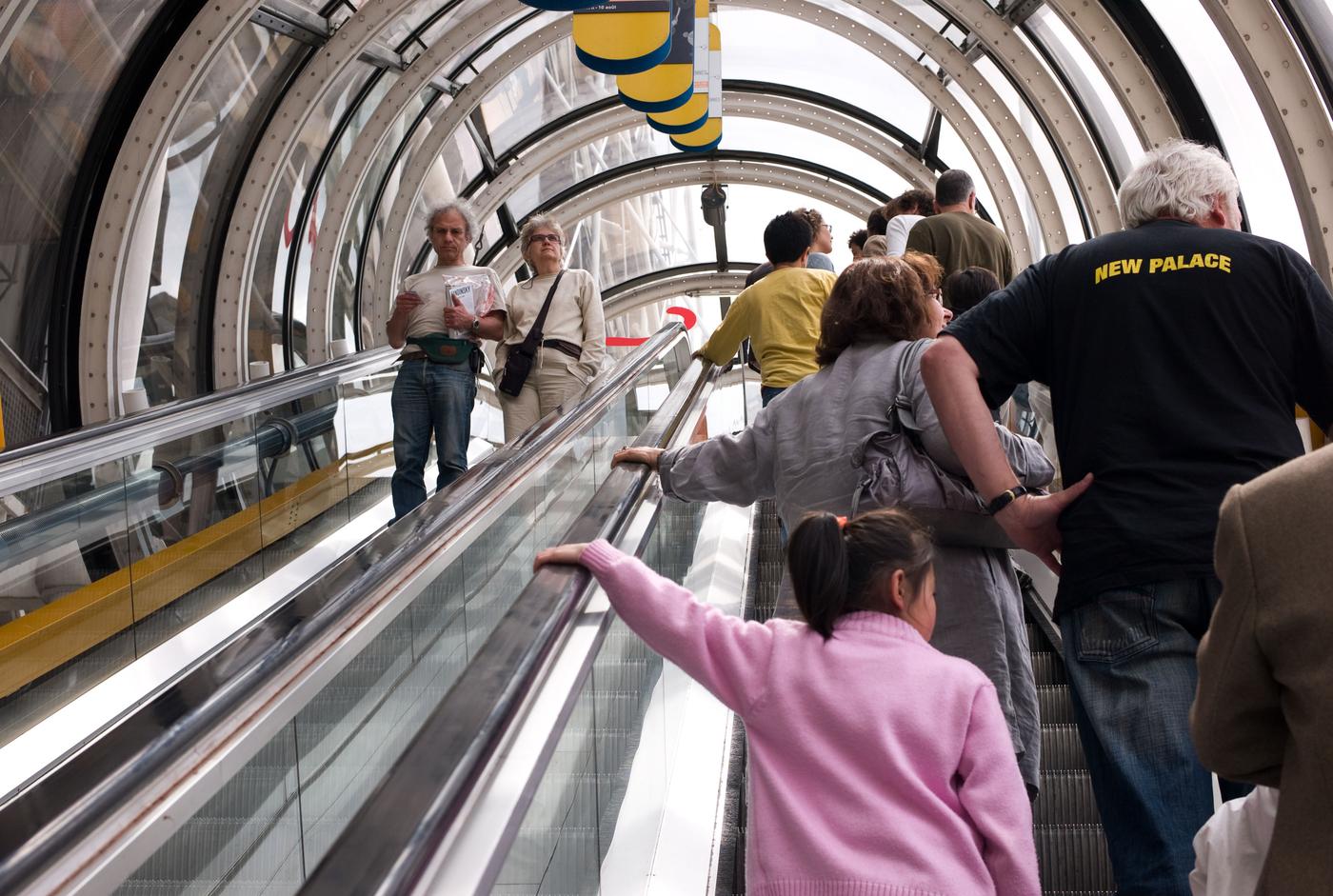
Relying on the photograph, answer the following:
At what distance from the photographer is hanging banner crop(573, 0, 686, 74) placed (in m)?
7.42

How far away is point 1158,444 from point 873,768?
1.02m

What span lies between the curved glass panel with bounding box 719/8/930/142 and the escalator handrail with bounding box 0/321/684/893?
1569 cm

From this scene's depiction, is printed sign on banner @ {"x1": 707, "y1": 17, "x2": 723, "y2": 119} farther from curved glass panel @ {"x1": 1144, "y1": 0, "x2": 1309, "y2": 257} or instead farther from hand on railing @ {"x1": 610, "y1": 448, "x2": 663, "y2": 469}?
hand on railing @ {"x1": 610, "y1": 448, "x2": 663, "y2": 469}

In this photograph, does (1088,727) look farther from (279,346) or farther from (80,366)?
(279,346)

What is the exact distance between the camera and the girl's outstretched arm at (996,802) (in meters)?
2.21

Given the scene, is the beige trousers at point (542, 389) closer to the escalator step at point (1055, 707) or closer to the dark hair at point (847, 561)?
the escalator step at point (1055, 707)

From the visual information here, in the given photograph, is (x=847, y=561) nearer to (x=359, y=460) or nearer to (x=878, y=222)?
(x=359, y=460)

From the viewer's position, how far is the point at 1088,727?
9.16ft

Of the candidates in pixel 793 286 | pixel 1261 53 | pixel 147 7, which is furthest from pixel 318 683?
pixel 147 7

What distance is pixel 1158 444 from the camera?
2785 mm

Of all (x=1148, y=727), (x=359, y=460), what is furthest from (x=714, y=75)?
(x=1148, y=727)

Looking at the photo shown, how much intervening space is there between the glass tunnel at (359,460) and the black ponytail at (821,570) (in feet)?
1.42

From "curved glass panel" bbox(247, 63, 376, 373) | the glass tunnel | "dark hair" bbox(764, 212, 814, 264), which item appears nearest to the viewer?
the glass tunnel

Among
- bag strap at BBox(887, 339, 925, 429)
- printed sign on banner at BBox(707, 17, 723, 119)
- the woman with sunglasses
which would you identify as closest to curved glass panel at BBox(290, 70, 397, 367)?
printed sign on banner at BBox(707, 17, 723, 119)
